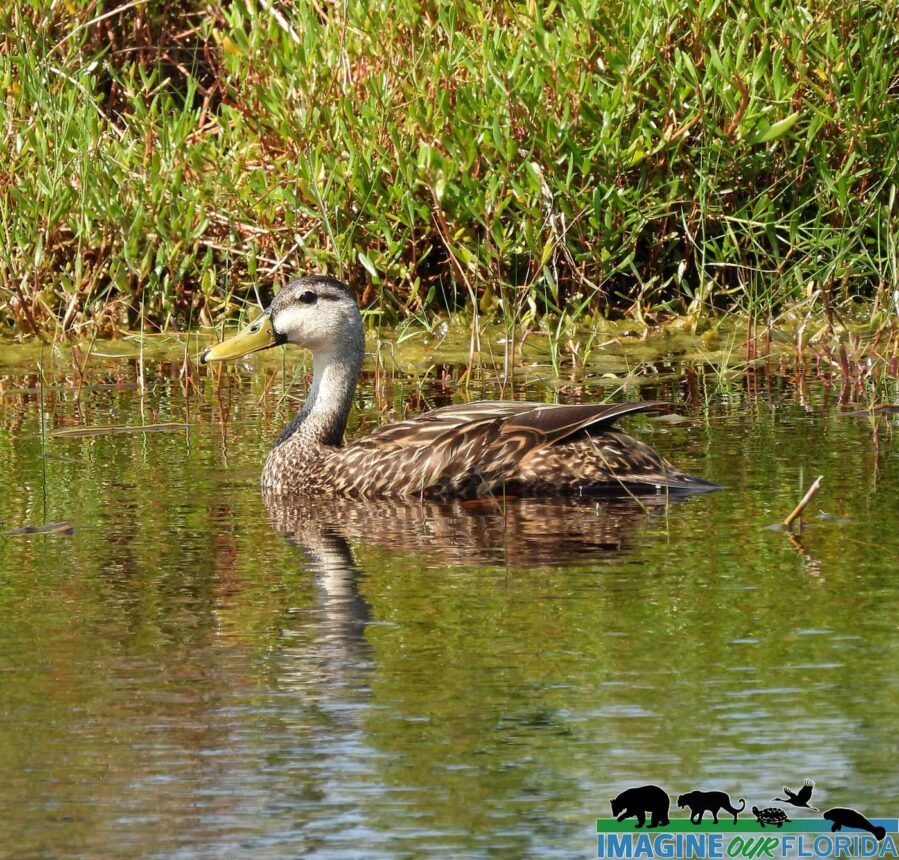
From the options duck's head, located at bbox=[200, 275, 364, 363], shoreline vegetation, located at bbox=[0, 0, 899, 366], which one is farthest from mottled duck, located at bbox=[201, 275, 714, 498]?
shoreline vegetation, located at bbox=[0, 0, 899, 366]

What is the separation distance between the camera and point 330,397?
8781 millimetres

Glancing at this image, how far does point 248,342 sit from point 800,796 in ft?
16.8

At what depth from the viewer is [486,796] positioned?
4180mm

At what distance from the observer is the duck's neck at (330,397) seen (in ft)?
28.2

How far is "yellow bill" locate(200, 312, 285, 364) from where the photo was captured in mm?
8773

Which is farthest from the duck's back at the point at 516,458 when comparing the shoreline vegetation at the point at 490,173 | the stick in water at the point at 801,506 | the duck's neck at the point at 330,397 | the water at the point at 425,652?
the shoreline vegetation at the point at 490,173

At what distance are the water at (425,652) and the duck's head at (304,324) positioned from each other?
1.60ft

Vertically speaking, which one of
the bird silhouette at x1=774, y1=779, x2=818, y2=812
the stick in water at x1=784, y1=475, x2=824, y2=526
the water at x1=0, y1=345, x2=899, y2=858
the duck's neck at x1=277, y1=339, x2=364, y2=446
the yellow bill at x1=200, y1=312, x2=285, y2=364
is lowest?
the bird silhouette at x1=774, y1=779, x2=818, y2=812

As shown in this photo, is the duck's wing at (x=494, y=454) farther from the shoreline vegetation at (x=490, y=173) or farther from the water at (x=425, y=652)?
the shoreline vegetation at (x=490, y=173)

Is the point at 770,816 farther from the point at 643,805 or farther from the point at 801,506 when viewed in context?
the point at 801,506

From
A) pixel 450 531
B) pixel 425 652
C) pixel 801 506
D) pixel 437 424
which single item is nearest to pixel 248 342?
pixel 437 424

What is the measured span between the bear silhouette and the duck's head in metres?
4.98

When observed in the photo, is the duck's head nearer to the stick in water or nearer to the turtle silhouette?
the stick in water
